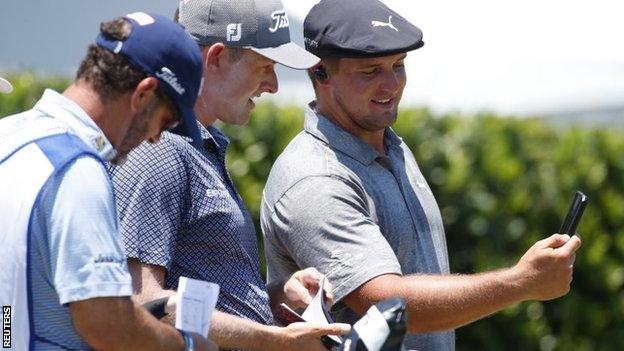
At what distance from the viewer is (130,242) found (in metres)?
3.20

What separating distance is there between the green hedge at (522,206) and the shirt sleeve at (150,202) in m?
3.18

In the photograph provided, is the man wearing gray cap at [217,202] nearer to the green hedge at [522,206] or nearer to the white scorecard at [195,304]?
the white scorecard at [195,304]

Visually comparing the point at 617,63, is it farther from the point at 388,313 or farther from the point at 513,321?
the point at 388,313

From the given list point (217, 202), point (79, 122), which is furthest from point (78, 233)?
point (217, 202)

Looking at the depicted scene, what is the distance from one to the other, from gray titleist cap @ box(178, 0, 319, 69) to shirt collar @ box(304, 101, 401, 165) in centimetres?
33

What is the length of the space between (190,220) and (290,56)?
641 millimetres

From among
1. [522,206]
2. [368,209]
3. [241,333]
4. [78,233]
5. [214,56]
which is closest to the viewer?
[78,233]

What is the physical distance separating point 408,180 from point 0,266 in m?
1.75

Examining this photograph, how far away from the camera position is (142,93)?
271 cm

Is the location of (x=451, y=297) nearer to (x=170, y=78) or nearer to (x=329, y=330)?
(x=329, y=330)

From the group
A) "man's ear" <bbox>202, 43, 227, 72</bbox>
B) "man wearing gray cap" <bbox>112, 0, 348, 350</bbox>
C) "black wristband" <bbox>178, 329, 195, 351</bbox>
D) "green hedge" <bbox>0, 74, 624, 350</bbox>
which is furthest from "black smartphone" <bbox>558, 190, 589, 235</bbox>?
"green hedge" <bbox>0, 74, 624, 350</bbox>

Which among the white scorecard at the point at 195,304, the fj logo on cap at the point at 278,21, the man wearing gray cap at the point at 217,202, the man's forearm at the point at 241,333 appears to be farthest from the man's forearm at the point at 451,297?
the white scorecard at the point at 195,304

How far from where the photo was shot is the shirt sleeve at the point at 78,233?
2.55 m

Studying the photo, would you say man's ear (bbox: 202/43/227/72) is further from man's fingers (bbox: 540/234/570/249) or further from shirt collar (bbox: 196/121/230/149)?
man's fingers (bbox: 540/234/570/249)
